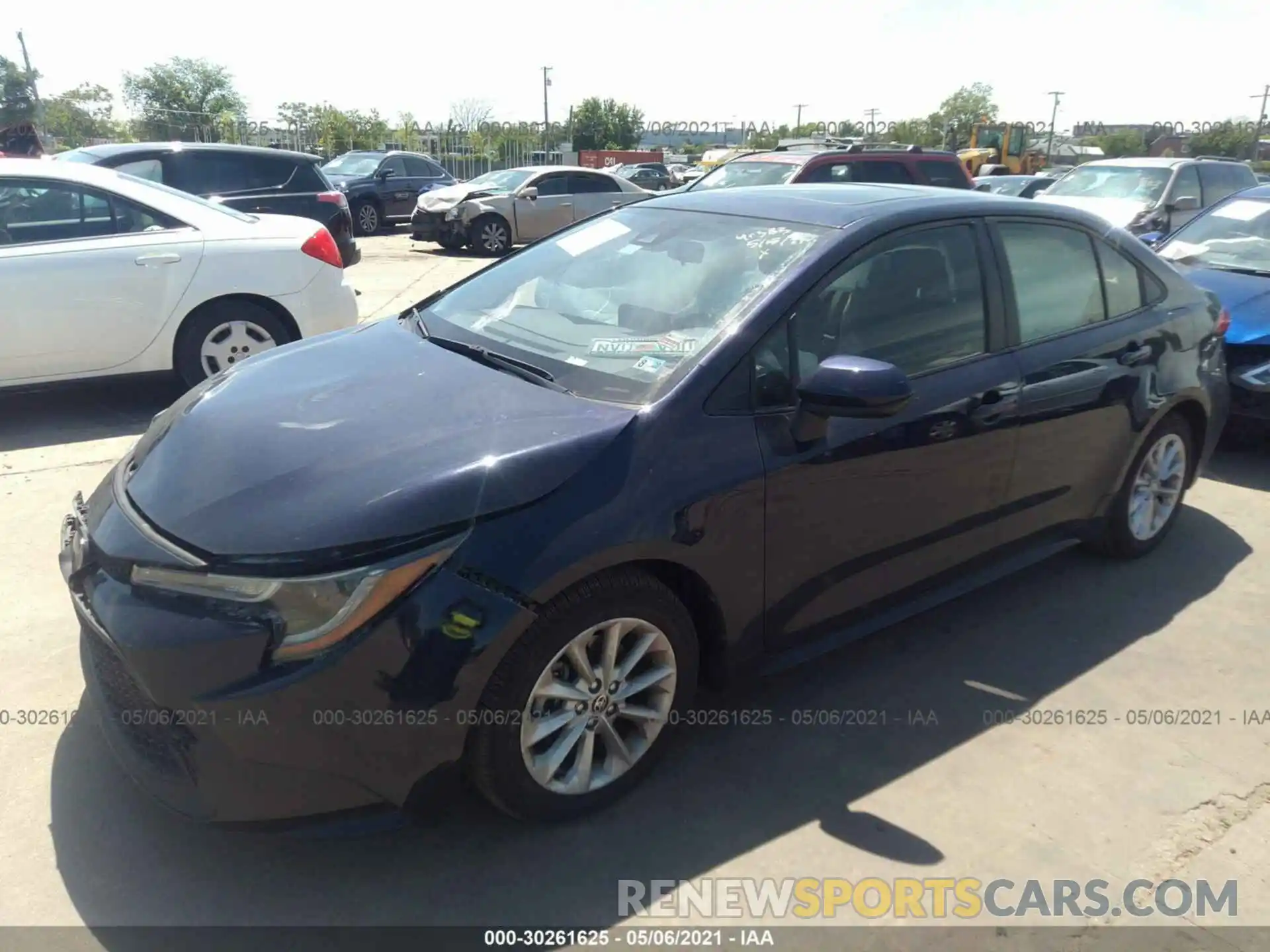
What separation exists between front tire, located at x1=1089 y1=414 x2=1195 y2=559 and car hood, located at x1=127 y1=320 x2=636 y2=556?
8.74 ft

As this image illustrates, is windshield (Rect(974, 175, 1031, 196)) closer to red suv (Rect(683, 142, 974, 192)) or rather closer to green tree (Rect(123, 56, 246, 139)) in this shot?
red suv (Rect(683, 142, 974, 192))

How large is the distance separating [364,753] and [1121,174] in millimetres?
12686

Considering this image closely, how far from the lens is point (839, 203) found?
3307 mm

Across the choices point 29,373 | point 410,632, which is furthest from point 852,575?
point 29,373

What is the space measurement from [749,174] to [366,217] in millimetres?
10193

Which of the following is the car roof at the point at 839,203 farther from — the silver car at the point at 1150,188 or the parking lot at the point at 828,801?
the silver car at the point at 1150,188

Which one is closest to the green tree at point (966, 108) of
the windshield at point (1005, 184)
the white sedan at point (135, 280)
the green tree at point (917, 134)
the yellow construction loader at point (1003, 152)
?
the green tree at point (917, 134)

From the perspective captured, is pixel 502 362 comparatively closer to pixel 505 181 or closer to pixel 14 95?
pixel 505 181

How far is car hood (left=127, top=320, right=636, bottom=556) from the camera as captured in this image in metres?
2.26

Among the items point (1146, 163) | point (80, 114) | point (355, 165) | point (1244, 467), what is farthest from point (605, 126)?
point (1244, 467)

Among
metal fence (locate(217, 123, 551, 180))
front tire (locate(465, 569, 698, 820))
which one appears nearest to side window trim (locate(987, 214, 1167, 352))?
front tire (locate(465, 569, 698, 820))

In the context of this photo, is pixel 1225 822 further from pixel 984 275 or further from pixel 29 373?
pixel 29 373

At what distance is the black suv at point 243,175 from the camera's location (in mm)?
9359

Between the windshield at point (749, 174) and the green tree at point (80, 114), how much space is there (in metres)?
55.5
